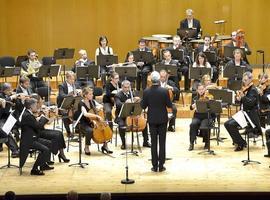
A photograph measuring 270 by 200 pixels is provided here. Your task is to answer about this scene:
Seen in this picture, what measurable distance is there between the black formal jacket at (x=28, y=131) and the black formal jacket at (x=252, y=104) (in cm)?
363

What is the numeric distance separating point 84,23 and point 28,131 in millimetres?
8913

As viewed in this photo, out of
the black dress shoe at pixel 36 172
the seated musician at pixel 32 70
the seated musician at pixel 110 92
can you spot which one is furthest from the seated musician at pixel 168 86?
the black dress shoe at pixel 36 172

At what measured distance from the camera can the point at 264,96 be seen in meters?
12.7

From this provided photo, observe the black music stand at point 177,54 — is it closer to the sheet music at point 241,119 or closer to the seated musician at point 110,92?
the seated musician at point 110,92

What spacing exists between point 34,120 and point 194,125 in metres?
3.21

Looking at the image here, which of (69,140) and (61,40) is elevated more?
(61,40)

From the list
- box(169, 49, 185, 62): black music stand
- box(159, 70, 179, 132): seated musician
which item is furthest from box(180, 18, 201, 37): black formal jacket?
box(159, 70, 179, 132): seated musician

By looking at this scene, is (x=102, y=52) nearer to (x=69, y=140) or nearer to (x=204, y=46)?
(x=204, y=46)

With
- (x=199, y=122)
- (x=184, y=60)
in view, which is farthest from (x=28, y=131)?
(x=184, y=60)

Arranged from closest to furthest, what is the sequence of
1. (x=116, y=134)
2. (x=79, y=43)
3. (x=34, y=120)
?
1. (x=34, y=120)
2. (x=116, y=134)
3. (x=79, y=43)

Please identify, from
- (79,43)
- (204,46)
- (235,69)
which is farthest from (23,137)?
(79,43)

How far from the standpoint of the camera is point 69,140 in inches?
508

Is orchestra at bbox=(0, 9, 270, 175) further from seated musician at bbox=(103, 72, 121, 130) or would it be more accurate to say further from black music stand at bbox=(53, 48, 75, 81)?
black music stand at bbox=(53, 48, 75, 81)

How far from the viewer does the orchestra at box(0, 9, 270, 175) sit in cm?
1070
